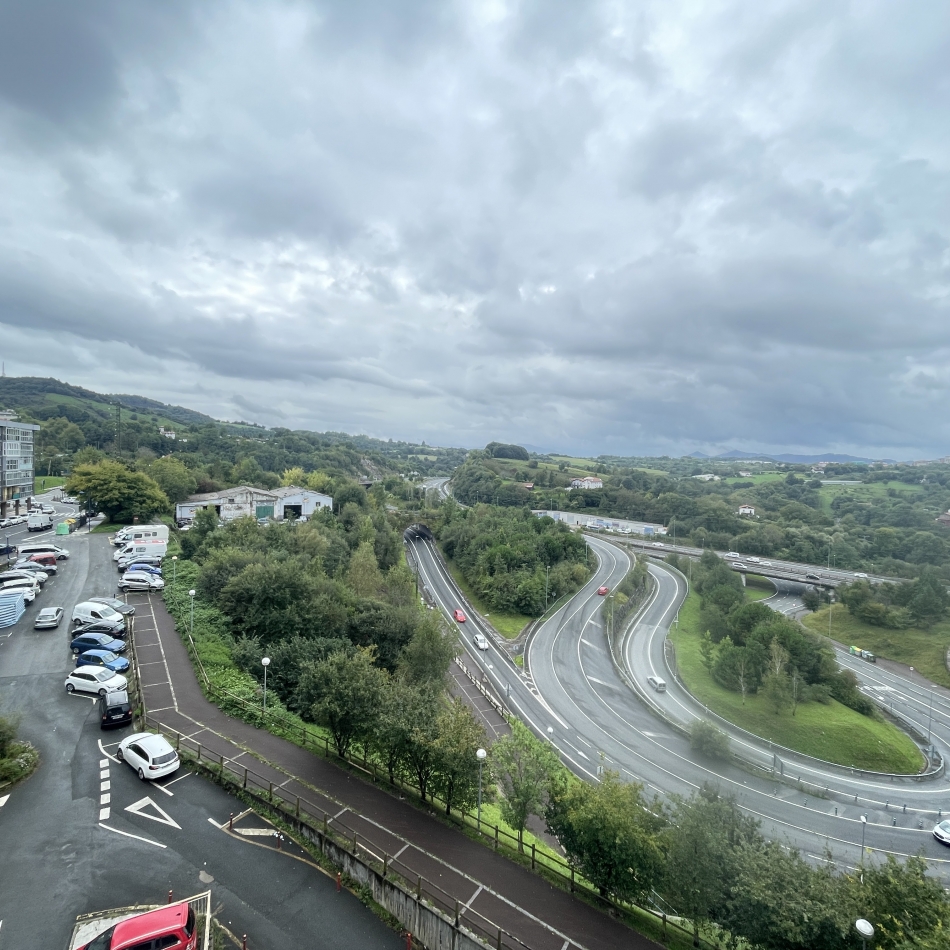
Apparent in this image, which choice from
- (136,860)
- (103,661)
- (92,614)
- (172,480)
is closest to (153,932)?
(136,860)

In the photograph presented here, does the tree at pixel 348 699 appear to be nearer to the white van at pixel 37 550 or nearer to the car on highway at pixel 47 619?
the car on highway at pixel 47 619

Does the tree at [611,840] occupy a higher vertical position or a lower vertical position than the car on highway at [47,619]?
higher

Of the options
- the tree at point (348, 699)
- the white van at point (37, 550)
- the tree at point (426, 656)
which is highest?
the tree at point (348, 699)

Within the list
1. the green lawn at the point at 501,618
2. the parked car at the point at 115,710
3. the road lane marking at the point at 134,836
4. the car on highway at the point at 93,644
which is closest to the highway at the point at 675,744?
the green lawn at the point at 501,618

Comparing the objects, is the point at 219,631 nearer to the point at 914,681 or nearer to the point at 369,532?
the point at 369,532

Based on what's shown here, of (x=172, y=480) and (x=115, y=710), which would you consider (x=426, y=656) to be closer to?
(x=115, y=710)

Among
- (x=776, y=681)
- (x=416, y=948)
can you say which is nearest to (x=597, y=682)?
(x=776, y=681)
